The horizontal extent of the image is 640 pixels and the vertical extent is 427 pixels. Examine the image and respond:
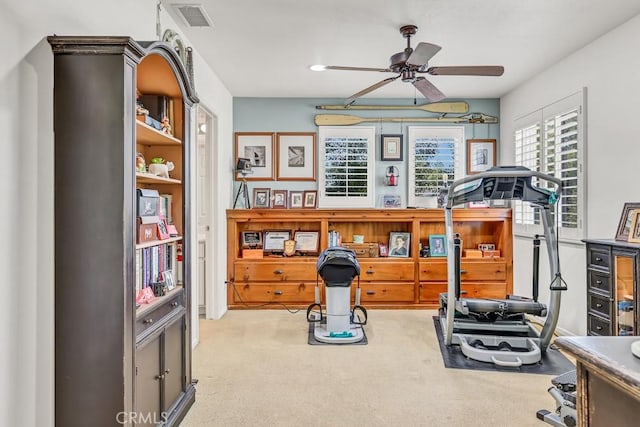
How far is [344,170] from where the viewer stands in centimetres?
574

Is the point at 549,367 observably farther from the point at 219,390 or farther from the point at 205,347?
the point at 205,347

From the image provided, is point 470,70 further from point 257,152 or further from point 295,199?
point 257,152

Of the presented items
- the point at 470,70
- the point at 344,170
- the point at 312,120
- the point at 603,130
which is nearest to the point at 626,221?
→ the point at 603,130

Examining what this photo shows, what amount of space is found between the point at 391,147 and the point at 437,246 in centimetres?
149

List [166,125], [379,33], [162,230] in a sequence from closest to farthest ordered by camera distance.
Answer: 1. [162,230]
2. [166,125]
3. [379,33]

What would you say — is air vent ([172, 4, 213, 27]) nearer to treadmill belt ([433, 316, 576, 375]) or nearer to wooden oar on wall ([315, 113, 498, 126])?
wooden oar on wall ([315, 113, 498, 126])

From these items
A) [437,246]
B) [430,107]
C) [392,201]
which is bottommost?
[437,246]

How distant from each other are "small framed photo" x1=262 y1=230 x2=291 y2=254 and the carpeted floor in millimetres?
1452

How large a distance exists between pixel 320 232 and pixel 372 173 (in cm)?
110

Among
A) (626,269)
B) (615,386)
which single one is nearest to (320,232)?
(626,269)

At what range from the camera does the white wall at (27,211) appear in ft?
5.24

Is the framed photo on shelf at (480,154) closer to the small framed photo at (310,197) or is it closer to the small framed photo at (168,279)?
the small framed photo at (310,197)

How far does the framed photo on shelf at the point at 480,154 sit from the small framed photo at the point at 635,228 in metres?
2.69

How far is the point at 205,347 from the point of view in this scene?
3.91 m
